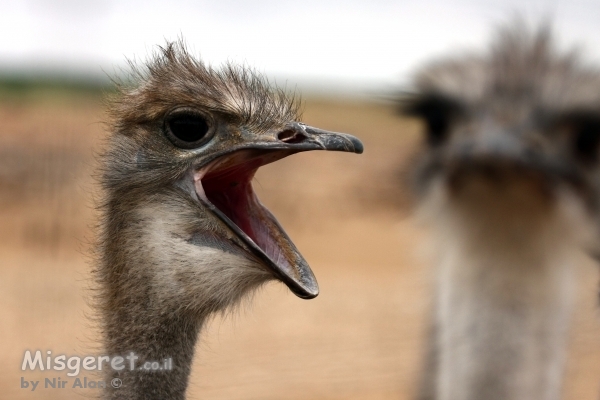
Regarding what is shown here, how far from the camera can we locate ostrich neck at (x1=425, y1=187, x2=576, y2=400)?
3305mm

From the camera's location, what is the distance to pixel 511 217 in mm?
3369

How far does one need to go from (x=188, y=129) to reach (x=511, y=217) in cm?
178

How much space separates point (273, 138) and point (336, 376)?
4004 mm

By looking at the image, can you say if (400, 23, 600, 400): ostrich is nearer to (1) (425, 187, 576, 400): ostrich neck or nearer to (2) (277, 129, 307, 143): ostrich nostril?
(1) (425, 187, 576, 400): ostrich neck

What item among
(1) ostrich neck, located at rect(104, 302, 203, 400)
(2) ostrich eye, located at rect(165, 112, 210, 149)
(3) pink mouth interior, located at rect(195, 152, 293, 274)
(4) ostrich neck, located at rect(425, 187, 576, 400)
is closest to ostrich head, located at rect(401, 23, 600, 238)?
(4) ostrich neck, located at rect(425, 187, 576, 400)

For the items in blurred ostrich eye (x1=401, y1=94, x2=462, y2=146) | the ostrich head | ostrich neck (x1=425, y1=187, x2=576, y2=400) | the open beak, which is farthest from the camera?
blurred ostrich eye (x1=401, y1=94, x2=462, y2=146)

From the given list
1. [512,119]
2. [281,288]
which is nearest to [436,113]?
[512,119]

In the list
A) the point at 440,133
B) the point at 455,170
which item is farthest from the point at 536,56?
the point at 455,170

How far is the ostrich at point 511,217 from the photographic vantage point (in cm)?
322

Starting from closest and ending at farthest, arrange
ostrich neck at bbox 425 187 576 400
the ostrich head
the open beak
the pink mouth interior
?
1. the open beak
2. the pink mouth interior
3. the ostrich head
4. ostrich neck at bbox 425 187 576 400

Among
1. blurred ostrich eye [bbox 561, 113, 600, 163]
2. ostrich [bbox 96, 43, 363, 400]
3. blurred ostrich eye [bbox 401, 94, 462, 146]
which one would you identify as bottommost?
ostrich [bbox 96, 43, 363, 400]

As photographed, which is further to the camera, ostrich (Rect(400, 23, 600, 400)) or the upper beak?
ostrich (Rect(400, 23, 600, 400))

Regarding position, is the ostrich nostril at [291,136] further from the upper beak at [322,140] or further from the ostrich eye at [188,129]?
the ostrich eye at [188,129]

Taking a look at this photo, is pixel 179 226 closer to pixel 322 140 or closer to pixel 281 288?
pixel 322 140
